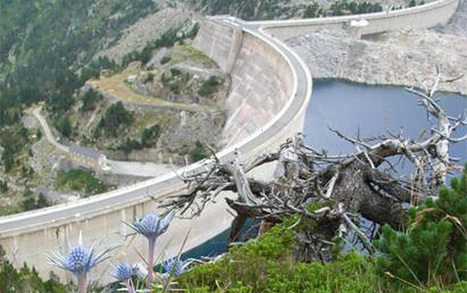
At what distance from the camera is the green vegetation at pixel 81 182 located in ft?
116

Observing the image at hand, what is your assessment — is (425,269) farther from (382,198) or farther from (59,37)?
(59,37)

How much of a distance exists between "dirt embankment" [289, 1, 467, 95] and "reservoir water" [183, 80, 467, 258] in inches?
36.5

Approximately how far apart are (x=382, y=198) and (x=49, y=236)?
693 inches

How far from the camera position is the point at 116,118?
39.7 meters

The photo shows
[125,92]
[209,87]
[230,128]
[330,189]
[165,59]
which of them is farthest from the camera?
[165,59]

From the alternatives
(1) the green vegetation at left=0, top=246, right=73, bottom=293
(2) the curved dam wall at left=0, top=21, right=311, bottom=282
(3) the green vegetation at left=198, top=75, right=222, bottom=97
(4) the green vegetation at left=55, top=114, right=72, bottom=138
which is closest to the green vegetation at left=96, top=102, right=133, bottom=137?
(4) the green vegetation at left=55, top=114, right=72, bottom=138

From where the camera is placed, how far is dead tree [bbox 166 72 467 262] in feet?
16.4

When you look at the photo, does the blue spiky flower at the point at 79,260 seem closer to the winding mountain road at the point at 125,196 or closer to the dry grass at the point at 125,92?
the winding mountain road at the point at 125,196

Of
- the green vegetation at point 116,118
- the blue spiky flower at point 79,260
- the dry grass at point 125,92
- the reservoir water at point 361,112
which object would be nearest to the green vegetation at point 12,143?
the dry grass at point 125,92

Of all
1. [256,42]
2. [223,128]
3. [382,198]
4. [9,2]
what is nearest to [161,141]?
[223,128]

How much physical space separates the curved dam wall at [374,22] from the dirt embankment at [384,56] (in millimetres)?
697

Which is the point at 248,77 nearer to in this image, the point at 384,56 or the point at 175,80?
the point at 175,80

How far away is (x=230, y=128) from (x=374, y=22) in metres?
17.3

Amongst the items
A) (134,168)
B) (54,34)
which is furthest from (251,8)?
(54,34)
